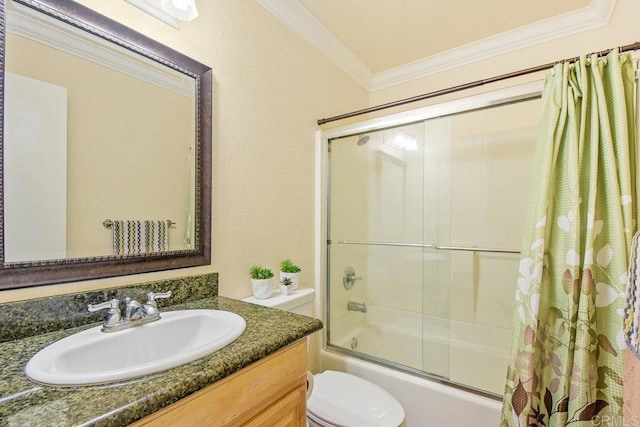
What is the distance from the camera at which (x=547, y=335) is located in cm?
116

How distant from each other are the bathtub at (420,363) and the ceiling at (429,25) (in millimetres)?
1905

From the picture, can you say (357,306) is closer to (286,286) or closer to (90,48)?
(286,286)

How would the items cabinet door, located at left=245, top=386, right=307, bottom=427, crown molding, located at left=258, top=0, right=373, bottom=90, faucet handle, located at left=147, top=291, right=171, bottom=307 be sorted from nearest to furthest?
cabinet door, located at left=245, top=386, right=307, bottom=427 → faucet handle, located at left=147, top=291, right=171, bottom=307 → crown molding, located at left=258, top=0, right=373, bottom=90

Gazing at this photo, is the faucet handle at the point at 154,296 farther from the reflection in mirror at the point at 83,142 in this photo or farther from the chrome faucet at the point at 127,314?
the reflection in mirror at the point at 83,142

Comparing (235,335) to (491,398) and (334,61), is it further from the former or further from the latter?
(334,61)

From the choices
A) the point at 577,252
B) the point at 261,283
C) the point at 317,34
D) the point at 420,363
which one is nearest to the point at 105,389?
the point at 261,283

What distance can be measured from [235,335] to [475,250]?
1796mm

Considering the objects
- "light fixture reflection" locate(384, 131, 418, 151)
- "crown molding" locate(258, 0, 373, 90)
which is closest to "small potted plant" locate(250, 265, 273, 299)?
"light fixture reflection" locate(384, 131, 418, 151)

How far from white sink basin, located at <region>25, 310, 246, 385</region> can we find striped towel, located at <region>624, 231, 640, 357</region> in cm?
77

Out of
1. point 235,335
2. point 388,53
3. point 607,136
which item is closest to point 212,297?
point 235,335

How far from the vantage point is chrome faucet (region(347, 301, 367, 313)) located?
214 cm

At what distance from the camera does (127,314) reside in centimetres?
90

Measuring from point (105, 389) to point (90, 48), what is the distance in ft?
3.32

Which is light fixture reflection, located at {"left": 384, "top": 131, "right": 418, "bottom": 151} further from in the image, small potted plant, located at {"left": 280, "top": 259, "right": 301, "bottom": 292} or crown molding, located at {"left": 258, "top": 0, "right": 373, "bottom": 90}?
small potted plant, located at {"left": 280, "top": 259, "right": 301, "bottom": 292}
